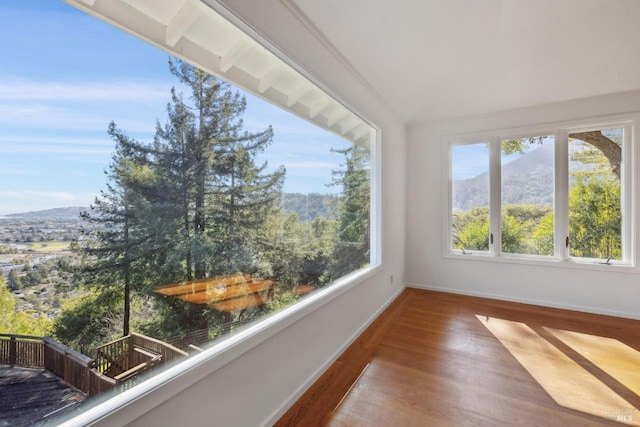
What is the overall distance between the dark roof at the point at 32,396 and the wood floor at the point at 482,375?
1.17 metres

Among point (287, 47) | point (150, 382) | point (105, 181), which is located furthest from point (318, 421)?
point (287, 47)

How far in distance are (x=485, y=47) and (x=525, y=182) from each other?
206 centimetres

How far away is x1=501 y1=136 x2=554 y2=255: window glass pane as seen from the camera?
11.9 feet

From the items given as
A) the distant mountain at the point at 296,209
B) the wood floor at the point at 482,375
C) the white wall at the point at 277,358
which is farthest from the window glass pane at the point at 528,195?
Answer: the distant mountain at the point at 296,209

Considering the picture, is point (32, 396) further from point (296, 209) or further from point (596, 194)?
point (596, 194)

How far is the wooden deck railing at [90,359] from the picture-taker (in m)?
0.85

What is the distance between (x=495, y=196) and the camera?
390 cm

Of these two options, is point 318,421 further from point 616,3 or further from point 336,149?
point 616,3

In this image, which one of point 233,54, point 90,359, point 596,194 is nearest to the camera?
point 90,359

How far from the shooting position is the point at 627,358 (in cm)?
233

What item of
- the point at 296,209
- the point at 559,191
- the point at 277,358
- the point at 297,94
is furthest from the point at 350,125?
the point at 559,191

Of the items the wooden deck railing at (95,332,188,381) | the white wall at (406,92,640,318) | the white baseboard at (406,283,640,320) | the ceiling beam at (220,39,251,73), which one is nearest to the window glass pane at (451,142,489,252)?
the white wall at (406,92,640,318)

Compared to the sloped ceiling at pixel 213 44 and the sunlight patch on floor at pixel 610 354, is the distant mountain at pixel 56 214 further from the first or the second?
the sunlight patch on floor at pixel 610 354

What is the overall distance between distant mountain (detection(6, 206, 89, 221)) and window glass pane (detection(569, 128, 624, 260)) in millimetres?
4857
